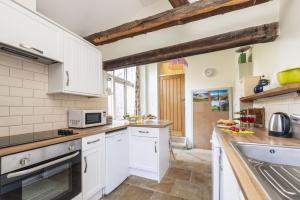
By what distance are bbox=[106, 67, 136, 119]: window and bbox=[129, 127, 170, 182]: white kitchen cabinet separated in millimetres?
1303

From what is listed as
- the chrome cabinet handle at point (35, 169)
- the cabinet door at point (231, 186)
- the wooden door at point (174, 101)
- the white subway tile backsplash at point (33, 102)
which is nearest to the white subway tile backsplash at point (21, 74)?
the white subway tile backsplash at point (33, 102)

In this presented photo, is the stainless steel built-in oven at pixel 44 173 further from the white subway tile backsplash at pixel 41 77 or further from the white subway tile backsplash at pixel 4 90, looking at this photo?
the white subway tile backsplash at pixel 41 77

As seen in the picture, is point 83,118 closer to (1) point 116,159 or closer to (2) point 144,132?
(1) point 116,159

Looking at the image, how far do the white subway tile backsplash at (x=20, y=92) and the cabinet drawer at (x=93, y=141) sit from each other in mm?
803

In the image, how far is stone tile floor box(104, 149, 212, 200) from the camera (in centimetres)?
198

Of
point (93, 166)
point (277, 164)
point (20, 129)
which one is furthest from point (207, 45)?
point (20, 129)

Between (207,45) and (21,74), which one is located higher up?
(207,45)

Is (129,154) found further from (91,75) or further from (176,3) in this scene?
(176,3)

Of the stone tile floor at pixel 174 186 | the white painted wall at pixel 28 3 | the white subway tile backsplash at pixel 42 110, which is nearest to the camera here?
the white painted wall at pixel 28 3

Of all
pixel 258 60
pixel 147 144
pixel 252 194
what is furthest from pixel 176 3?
pixel 252 194

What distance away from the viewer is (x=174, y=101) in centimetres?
493

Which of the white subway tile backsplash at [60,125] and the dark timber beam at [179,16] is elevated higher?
the dark timber beam at [179,16]

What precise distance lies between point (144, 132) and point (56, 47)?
1.63 meters

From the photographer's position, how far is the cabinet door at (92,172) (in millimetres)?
1640
